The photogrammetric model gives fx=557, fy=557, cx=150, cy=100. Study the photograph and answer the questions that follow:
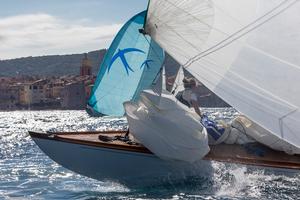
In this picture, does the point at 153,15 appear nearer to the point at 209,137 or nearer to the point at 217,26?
the point at 217,26

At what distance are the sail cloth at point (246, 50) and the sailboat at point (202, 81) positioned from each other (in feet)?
0.04

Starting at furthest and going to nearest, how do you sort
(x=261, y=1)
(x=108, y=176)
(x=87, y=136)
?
(x=87, y=136) → (x=108, y=176) → (x=261, y=1)

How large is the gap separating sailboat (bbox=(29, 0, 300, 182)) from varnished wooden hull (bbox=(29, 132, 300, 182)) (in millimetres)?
16

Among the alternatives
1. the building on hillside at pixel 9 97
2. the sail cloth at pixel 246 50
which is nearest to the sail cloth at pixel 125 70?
the sail cloth at pixel 246 50

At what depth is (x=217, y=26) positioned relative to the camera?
7.37 meters

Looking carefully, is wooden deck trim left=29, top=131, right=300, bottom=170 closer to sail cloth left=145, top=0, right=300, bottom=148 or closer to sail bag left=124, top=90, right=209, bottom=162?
sail bag left=124, top=90, right=209, bottom=162

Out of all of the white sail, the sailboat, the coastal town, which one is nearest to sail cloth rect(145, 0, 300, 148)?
the sailboat

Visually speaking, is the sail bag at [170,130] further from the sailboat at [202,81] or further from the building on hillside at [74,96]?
the building on hillside at [74,96]

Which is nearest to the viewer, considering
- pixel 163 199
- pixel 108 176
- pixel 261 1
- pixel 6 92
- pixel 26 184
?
pixel 261 1

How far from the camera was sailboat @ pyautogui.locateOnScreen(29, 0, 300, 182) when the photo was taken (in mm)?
7148

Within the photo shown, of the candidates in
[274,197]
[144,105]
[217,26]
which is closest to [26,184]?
[144,105]

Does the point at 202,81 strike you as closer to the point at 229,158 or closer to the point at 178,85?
the point at 229,158

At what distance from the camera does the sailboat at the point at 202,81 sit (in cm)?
715

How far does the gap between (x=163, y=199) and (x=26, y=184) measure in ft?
13.6
